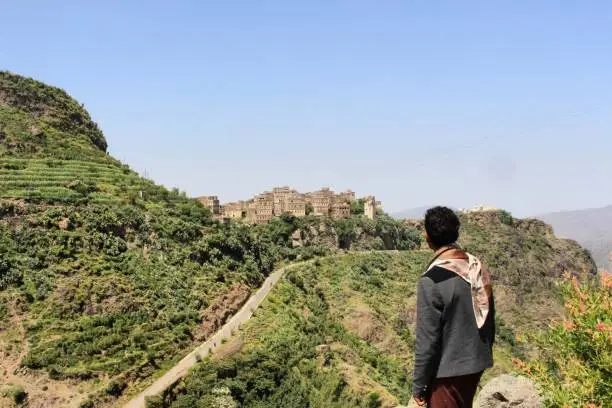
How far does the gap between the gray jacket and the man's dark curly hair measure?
0.40 m

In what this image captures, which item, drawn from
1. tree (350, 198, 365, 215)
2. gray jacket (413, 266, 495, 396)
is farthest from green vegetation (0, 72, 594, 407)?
gray jacket (413, 266, 495, 396)

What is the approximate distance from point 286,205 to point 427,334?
6588 centimetres

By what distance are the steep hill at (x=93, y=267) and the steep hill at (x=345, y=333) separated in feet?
10.4

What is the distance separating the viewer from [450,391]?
4.92 m

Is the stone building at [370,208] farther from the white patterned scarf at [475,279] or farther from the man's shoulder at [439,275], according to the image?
the man's shoulder at [439,275]

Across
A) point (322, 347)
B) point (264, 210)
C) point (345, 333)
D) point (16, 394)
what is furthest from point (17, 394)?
point (264, 210)

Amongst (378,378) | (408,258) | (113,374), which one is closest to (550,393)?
(113,374)

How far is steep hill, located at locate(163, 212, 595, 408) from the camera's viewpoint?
93.7ft

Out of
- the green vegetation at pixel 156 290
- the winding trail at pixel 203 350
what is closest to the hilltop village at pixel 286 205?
the green vegetation at pixel 156 290

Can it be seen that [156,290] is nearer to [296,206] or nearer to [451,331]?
[451,331]

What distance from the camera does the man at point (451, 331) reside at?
4848 mm

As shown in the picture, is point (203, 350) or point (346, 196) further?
point (346, 196)

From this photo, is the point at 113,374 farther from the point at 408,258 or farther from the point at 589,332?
the point at 408,258

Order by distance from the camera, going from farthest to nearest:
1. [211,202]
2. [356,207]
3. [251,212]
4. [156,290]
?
[356,207] < [251,212] < [211,202] < [156,290]
